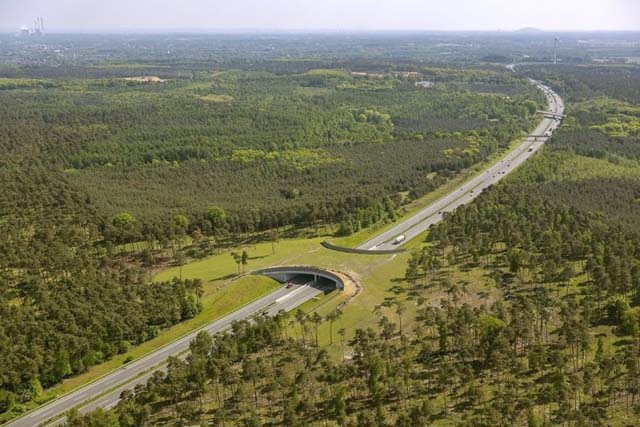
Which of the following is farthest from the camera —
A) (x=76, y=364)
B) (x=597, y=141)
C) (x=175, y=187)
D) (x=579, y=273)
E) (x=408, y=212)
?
(x=597, y=141)

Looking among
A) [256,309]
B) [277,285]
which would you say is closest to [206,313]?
[256,309]

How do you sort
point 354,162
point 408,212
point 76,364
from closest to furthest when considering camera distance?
point 76,364
point 408,212
point 354,162

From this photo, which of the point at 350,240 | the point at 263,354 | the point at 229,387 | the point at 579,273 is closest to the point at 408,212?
the point at 350,240

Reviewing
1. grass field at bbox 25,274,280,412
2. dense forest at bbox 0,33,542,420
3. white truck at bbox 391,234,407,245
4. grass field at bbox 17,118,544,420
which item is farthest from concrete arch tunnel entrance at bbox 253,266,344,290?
white truck at bbox 391,234,407,245

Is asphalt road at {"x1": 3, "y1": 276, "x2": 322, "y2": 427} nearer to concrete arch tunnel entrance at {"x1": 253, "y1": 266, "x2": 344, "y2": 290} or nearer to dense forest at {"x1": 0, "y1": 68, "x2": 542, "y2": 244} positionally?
concrete arch tunnel entrance at {"x1": 253, "y1": 266, "x2": 344, "y2": 290}

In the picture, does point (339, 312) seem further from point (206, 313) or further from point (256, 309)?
point (206, 313)

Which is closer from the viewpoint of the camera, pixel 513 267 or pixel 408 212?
pixel 513 267

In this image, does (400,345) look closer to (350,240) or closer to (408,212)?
(350,240)

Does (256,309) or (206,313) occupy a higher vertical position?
(256,309)
